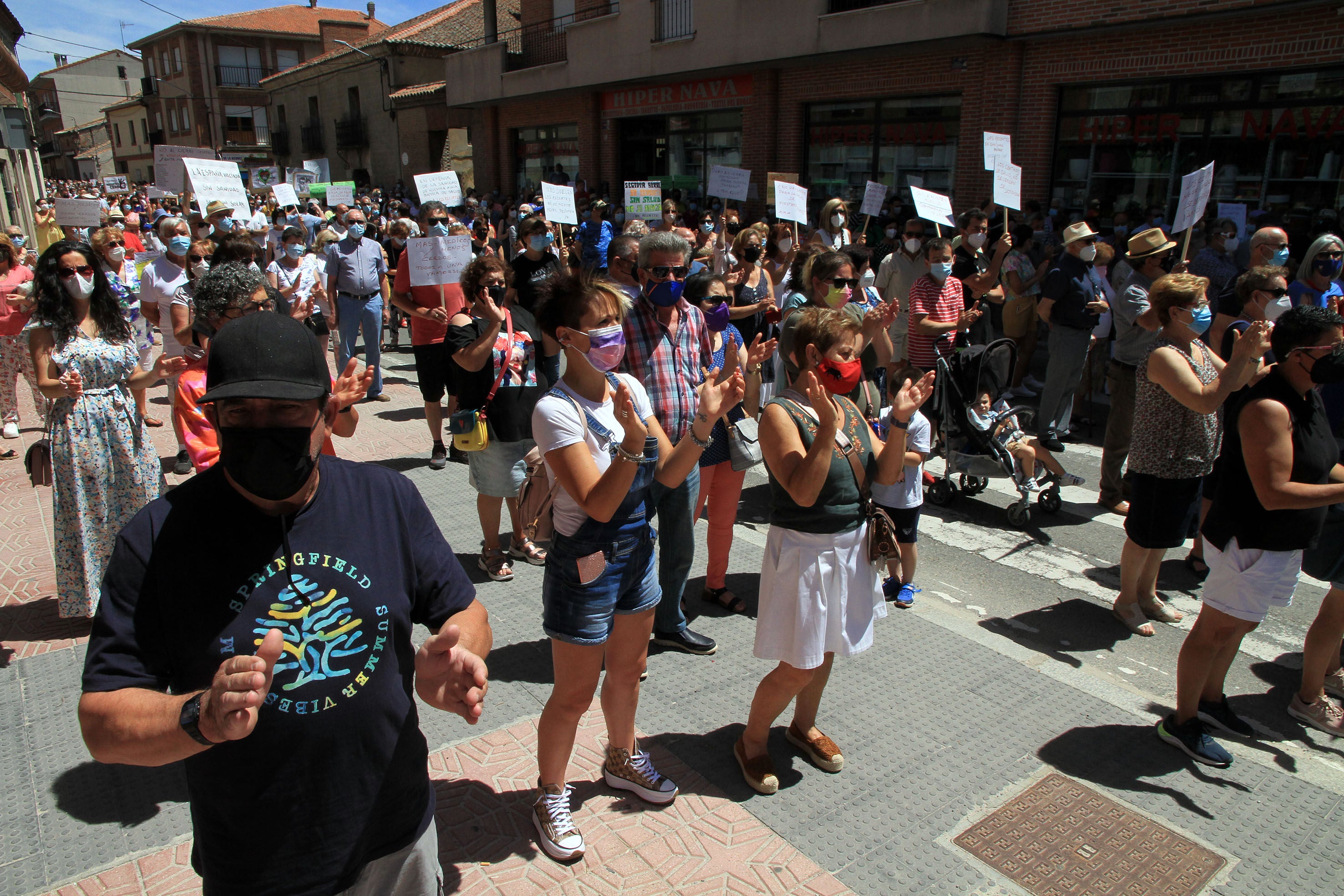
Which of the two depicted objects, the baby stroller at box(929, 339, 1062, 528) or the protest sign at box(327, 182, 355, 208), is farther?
the protest sign at box(327, 182, 355, 208)

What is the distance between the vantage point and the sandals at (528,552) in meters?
5.36

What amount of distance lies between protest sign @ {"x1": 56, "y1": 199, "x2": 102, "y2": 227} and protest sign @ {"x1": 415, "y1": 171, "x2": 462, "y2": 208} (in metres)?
4.36

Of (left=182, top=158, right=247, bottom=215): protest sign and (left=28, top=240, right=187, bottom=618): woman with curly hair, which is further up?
(left=182, top=158, right=247, bottom=215): protest sign

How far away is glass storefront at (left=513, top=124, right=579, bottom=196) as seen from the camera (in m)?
26.2

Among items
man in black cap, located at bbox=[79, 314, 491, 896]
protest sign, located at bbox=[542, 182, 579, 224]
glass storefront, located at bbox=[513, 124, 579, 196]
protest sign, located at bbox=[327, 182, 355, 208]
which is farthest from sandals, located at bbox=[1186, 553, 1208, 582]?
glass storefront, located at bbox=[513, 124, 579, 196]

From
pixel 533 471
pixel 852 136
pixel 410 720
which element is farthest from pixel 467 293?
pixel 852 136

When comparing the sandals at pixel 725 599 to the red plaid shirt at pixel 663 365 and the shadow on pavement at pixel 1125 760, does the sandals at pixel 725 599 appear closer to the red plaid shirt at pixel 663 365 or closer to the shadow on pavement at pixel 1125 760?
the red plaid shirt at pixel 663 365

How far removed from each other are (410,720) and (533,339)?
395cm

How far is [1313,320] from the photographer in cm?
338

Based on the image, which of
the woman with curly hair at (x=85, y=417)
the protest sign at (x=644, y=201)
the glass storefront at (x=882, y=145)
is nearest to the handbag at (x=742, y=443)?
the woman with curly hair at (x=85, y=417)

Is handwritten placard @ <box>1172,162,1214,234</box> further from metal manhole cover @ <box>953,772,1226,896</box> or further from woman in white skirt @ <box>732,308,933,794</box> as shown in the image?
metal manhole cover @ <box>953,772,1226,896</box>

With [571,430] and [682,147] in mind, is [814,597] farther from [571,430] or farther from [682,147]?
[682,147]

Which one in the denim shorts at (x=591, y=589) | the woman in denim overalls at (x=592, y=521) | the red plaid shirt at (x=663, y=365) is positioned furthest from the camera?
the red plaid shirt at (x=663, y=365)

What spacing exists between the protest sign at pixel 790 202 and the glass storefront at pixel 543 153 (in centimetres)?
1654
